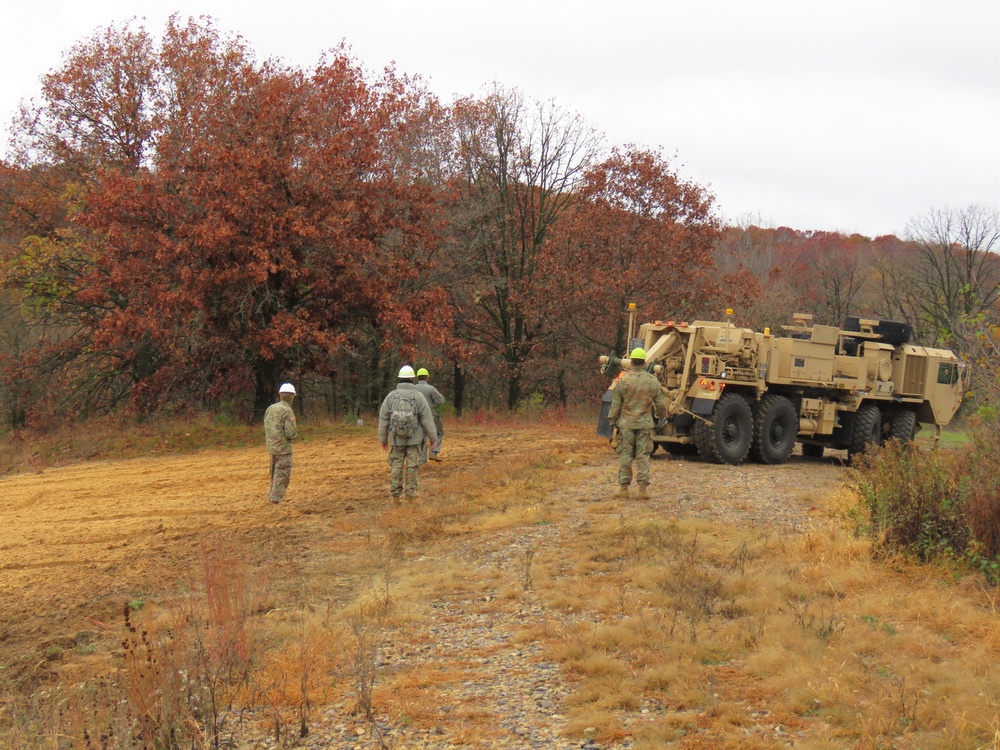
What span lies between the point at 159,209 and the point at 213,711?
18888 millimetres

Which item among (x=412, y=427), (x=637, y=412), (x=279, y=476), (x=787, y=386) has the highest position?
(x=787, y=386)

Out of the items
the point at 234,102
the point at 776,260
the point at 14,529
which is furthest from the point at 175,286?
the point at 776,260

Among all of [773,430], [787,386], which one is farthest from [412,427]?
[787,386]

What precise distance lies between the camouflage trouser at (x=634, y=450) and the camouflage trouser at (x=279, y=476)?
4.64 metres

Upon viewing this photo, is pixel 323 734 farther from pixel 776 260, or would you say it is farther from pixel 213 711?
pixel 776 260

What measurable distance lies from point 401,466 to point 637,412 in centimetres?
328

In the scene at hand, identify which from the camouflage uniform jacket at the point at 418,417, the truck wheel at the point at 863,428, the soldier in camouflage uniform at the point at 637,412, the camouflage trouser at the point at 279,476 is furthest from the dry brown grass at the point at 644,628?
the truck wheel at the point at 863,428

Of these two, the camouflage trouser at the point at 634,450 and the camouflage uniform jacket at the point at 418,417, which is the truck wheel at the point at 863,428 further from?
the camouflage uniform jacket at the point at 418,417

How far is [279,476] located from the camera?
15.1m

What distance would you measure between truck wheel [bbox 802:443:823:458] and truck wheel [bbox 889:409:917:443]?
66.1 inches

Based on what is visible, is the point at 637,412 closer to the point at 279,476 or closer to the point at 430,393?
the point at 430,393

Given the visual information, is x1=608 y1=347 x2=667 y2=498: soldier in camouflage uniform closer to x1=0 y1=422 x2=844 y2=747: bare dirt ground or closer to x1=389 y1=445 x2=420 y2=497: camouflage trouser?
x1=0 y1=422 x2=844 y2=747: bare dirt ground

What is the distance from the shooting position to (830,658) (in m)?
7.41

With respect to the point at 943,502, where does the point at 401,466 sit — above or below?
below
